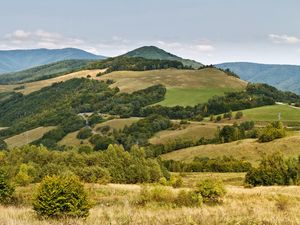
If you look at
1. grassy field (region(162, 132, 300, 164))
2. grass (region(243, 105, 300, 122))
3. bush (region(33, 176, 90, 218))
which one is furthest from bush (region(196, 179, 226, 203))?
grass (region(243, 105, 300, 122))

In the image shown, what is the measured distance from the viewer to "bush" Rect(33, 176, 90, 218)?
18.6 meters

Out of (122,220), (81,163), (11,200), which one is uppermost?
(122,220)

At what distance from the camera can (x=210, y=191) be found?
2919 centimetres

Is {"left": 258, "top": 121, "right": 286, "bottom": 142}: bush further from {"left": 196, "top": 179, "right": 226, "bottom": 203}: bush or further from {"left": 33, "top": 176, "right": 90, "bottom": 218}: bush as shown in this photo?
{"left": 33, "top": 176, "right": 90, "bottom": 218}: bush

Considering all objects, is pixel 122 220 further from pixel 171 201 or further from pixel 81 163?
pixel 81 163

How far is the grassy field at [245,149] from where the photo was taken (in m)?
124

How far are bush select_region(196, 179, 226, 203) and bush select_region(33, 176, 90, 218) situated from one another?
34.6ft

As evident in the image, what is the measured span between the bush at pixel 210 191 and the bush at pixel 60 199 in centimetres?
1056

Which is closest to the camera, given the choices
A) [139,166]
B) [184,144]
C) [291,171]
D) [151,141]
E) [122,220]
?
[122,220]

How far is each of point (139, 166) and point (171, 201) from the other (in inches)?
2539

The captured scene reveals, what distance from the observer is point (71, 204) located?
750 inches

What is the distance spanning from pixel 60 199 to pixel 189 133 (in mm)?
151121

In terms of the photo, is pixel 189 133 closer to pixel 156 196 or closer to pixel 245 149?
pixel 245 149

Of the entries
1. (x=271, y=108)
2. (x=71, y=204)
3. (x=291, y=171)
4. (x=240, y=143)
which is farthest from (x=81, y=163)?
(x=271, y=108)
